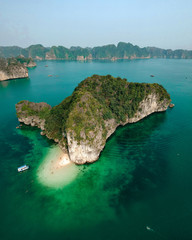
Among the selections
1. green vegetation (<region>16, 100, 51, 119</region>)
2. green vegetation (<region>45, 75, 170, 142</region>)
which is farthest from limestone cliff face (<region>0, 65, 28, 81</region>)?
green vegetation (<region>45, 75, 170, 142</region>)

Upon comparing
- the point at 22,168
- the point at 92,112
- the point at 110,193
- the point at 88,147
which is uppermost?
the point at 92,112

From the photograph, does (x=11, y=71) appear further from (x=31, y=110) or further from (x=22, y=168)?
(x=22, y=168)

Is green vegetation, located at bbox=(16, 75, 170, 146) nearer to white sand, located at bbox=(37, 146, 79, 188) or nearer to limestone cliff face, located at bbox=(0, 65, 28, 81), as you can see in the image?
white sand, located at bbox=(37, 146, 79, 188)

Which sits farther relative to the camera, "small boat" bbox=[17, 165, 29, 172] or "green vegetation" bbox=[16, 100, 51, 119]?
"green vegetation" bbox=[16, 100, 51, 119]

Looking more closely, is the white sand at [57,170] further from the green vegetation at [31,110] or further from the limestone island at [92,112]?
the green vegetation at [31,110]

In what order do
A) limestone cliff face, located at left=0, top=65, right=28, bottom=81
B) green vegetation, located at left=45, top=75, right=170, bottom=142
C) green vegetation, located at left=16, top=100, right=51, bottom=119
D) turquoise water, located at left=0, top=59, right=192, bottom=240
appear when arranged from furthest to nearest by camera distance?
limestone cliff face, located at left=0, top=65, right=28, bottom=81
green vegetation, located at left=16, top=100, right=51, bottom=119
green vegetation, located at left=45, top=75, right=170, bottom=142
turquoise water, located at left=0, top=59, right=192, bottom=240

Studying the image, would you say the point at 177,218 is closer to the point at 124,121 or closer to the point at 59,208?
the point at 59,208

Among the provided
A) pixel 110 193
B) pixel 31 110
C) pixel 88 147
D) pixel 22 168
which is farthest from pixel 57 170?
pixel 31 110
